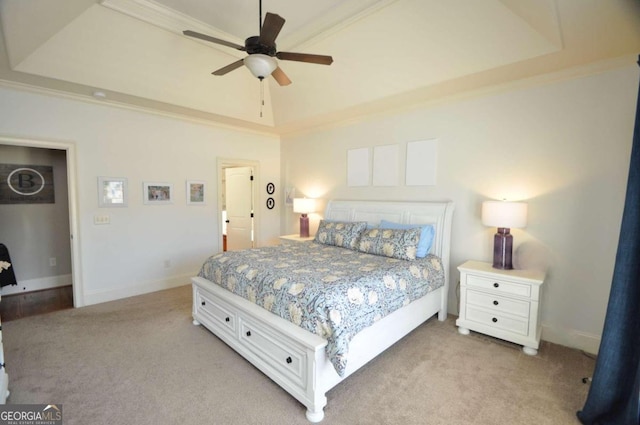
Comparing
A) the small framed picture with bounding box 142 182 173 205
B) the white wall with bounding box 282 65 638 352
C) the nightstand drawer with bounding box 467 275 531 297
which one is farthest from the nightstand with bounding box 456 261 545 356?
the small framed picture with bounding box 142 182 173 205

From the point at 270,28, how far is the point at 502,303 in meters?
3.19

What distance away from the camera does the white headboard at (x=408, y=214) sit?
3.49 metres

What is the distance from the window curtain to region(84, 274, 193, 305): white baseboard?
192 inches

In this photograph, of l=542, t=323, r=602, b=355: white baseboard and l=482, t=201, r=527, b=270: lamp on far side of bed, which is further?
l=482, t=201, r=527, b=270: lamp on far side of bed

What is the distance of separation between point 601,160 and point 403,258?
200 cm

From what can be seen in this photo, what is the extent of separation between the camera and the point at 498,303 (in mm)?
2889

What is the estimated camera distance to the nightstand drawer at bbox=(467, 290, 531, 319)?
2754mm

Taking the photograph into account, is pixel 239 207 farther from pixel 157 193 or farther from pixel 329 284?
pixel 329 284

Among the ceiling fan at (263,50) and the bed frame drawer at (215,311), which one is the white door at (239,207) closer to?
the bed frame drawer at (215,311)

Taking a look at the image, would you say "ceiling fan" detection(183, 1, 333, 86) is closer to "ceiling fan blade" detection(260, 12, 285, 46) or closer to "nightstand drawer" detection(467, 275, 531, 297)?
"ceiling fan blade" detection(260, 12, 285, 46)

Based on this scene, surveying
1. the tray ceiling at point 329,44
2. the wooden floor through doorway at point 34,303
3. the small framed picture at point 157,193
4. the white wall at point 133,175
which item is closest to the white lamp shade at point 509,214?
the tray ceiling at point 329,44

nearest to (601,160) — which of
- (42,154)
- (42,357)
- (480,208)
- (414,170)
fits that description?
(480,208)

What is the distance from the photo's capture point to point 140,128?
4.16 meters

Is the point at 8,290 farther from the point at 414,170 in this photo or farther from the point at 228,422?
the point at 414,170
